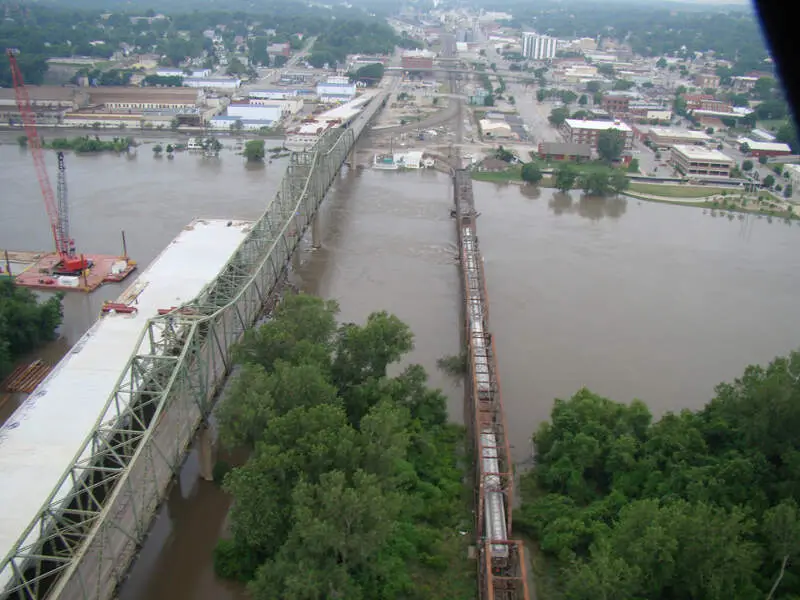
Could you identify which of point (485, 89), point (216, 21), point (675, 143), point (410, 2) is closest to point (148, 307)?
point (675, 143)

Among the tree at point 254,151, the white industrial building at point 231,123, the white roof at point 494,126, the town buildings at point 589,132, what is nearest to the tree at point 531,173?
the town buildings at point 589,132

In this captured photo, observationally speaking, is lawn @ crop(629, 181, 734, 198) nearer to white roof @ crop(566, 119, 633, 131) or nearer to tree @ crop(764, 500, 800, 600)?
white roof @ crop(566, 119, 633, 131)

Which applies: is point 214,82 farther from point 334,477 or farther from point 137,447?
point 334,477

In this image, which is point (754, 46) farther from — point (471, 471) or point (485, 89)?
point (471, 471)

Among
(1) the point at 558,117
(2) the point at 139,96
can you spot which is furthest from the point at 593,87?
(2) the point at 139,96

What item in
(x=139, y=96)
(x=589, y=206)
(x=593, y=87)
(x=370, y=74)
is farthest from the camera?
(x=370, y=74)

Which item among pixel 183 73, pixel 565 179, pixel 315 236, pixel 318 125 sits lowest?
pixel 315 236

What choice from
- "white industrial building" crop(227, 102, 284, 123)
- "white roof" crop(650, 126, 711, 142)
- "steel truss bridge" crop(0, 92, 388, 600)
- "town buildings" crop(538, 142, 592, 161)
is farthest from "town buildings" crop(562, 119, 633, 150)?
"steel truss bridge" crop(0, 92, 388, 600)
